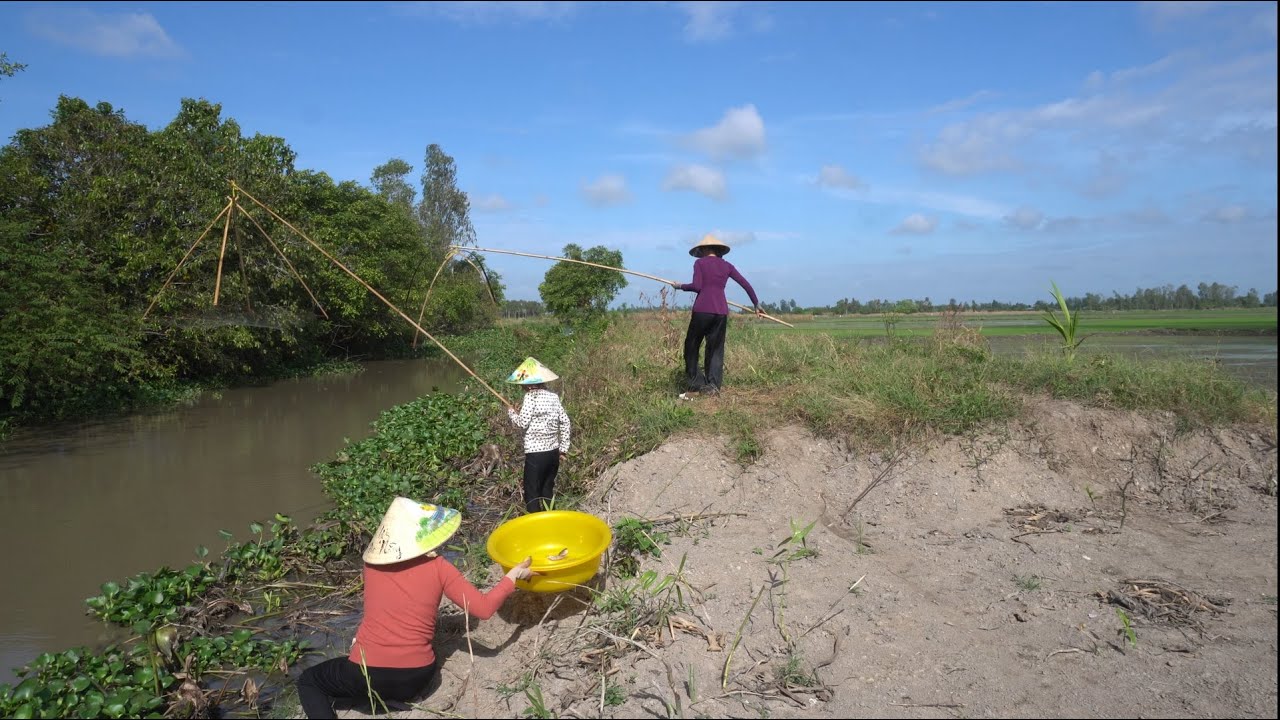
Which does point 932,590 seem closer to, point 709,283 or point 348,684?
point 348,684

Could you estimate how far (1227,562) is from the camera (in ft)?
13.4

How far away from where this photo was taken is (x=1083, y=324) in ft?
65.6

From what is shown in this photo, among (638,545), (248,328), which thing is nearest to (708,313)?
(638,545)

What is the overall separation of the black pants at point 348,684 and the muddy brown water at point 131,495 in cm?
216

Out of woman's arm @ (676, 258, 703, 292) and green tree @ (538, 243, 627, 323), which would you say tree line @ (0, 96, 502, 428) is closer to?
woman's arm @ (676, 258, 703, 292)

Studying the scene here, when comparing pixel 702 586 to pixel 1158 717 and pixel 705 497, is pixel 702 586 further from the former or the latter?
pixel 1158 717

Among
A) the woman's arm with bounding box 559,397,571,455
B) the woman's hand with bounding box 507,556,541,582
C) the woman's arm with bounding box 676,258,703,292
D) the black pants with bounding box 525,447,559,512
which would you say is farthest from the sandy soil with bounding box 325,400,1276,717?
the woman's arm with bounding box 676,258,703,292

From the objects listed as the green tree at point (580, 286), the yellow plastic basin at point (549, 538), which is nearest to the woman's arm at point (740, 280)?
the yellow plastic basin at point (549, 538)

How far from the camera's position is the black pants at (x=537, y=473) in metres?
5.06

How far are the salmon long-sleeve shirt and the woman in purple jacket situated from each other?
3942mm

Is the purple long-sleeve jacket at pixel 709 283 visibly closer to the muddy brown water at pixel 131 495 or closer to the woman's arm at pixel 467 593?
the woman's arm at pixel 467 593

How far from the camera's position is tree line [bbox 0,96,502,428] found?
10445 millimetres

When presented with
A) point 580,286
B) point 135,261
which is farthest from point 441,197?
point 135,261

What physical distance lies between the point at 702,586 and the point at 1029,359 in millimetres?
4590
